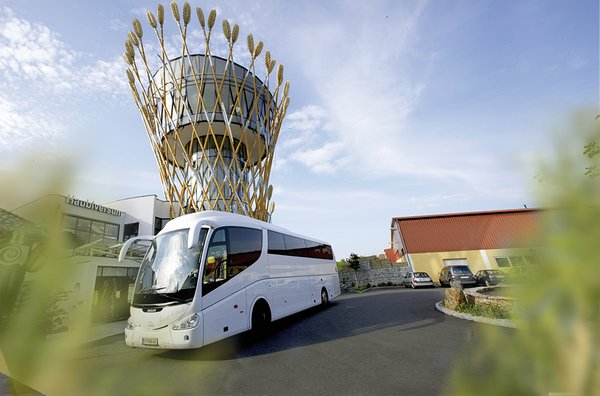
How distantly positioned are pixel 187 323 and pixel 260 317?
234 centimetres

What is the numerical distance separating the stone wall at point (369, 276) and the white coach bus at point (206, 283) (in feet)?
61.7

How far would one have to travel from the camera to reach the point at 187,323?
19.4ft

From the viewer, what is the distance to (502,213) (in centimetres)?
2588

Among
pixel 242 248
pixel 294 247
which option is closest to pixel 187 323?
pixel 242 248

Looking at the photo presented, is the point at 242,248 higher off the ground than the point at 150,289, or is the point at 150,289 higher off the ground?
the point at 242,248

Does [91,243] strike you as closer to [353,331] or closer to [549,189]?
[549,189]

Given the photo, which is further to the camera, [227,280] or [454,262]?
[454,262]

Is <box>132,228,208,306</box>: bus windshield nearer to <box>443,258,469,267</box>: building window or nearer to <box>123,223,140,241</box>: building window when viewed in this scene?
<box>123,223,140,241</box>: building window

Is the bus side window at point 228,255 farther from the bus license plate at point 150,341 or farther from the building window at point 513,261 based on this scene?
the building window at point 513,261

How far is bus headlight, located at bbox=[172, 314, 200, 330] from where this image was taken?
588 cm

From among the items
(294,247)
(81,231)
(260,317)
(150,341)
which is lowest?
(150,341)

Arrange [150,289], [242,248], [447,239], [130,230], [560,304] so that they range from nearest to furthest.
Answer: [560,304] → [150,289] → [242,248] → [130,230] → [447,239]

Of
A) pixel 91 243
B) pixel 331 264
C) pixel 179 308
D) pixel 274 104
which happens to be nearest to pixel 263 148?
pixel 274 104

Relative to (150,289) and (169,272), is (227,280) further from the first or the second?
(150,289)
